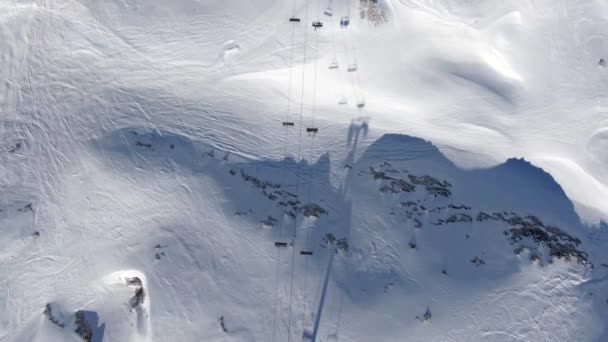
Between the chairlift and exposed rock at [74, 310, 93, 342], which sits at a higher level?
the chairlift

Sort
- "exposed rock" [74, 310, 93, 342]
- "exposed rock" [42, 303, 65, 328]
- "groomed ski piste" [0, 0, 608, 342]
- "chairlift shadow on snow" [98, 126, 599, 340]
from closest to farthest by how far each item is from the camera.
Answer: "exposed rock" [74, 310, 93, 342] → "exposed rock" [42, 303, 65, 328] → "groomed ski piste" [0, 0, 608, 342] → "chairlift shadow on snow" [98, 126, 599, 340]

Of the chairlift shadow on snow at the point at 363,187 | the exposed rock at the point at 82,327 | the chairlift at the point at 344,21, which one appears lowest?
the exposed rock at the point at 82,327

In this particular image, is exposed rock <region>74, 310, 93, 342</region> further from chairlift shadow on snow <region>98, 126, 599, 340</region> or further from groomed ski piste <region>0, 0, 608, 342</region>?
chairlift shadow on snow <region>98, 126, 599, 340</region>

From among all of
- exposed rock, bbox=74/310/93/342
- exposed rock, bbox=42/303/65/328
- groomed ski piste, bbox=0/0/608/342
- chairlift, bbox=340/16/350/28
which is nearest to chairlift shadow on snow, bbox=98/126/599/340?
groomed ski piste, bbox=0/0/608/342

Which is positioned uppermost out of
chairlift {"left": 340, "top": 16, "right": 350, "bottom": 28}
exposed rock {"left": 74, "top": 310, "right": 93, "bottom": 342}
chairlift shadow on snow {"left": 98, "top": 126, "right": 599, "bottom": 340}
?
chairlift {"left": 340, "top": 16, "right": 350, "bottom": 28}

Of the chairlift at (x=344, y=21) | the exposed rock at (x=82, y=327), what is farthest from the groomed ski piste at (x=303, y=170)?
the chairlift at (x=344, y=21)

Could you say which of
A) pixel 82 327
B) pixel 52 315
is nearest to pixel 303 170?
pixel 82 327

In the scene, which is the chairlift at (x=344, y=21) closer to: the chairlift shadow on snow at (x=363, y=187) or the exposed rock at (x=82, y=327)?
the chairlift shadow on snow at (x=363, y=187)

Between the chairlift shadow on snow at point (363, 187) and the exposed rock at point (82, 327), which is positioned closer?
the exposed rock at point (82, 327)

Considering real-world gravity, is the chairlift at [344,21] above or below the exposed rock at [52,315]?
above
